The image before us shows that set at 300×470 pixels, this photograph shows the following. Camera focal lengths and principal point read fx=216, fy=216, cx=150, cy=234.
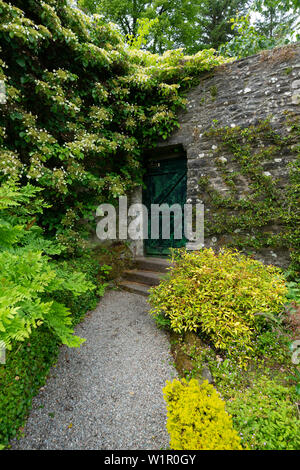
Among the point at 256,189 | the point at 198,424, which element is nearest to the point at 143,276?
the point at 256,189

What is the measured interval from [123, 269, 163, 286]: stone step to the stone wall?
3.68 feet

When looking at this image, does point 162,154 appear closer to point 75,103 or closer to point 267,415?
point 75,103

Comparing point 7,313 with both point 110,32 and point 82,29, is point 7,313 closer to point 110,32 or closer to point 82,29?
point 82,29

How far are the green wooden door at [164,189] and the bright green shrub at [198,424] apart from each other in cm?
339

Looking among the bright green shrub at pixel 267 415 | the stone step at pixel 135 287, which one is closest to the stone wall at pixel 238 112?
the stone step at pixel 135 287

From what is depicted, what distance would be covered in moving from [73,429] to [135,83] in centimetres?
481

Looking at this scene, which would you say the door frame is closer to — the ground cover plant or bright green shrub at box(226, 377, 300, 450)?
the ground cover plant

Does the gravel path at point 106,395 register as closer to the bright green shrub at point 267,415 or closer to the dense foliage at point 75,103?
the bright green shrub at point 267,415

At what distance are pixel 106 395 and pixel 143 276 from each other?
2239 mm

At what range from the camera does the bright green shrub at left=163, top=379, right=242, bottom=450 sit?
1118 mm

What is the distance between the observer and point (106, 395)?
188cm

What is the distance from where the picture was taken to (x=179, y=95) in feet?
13.3

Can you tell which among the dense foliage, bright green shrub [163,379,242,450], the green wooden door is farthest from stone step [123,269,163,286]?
bright green shrub [163,379,242,450]

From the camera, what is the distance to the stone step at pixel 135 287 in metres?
3.69
